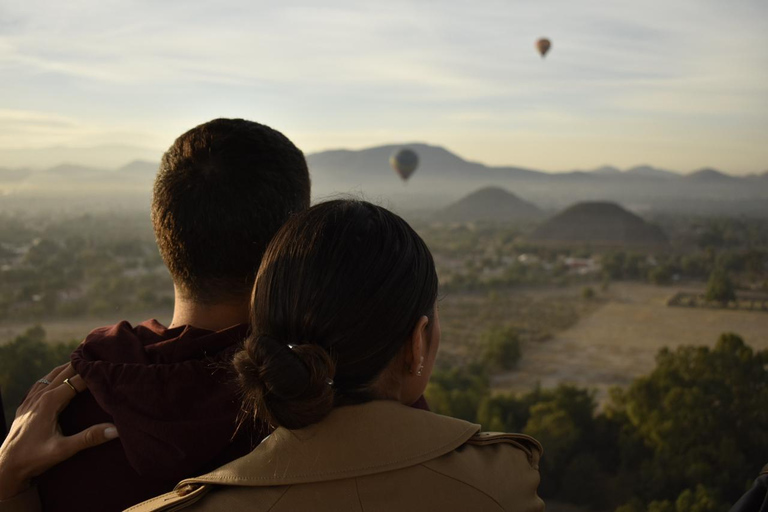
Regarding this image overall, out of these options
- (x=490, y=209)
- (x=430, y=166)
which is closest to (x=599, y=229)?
(x=490, y=209)

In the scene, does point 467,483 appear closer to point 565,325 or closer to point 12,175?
point 12,175

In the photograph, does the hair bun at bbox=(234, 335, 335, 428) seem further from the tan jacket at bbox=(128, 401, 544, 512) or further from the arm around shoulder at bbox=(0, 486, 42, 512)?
the arm around shoulder at bbox=(0, 486, 42, 512)

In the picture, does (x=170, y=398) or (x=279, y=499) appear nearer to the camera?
(x=279, y=499)

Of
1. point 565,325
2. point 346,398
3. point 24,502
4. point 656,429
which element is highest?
point 346,398

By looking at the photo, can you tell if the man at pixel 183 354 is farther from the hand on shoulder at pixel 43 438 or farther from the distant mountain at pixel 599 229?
the distant mountain at pixel 599 229

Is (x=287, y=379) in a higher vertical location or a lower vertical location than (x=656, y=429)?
higher

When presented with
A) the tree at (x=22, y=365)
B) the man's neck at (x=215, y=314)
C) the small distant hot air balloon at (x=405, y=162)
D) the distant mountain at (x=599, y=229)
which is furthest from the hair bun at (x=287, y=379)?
the distant mountain at (x=599, y=229)

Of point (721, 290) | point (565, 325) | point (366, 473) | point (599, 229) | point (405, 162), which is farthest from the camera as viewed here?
point (599, 229)
